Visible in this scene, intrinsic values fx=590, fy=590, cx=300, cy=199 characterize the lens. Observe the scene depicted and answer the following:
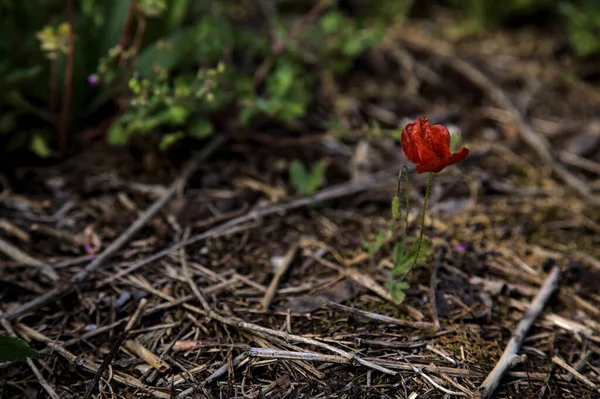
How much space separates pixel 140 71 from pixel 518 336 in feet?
6.08

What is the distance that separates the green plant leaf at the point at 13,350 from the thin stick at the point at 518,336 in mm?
1251

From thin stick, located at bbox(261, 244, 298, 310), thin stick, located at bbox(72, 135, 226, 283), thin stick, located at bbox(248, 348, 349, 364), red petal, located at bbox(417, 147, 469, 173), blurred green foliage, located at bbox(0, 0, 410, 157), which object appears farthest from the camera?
blurred green foliage, located at bbox(0, 0, 410, 157)

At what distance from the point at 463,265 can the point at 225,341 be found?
91 centimetres

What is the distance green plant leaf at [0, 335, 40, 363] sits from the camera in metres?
1.59

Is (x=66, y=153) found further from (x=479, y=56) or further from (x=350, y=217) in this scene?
(x=479, y=56)

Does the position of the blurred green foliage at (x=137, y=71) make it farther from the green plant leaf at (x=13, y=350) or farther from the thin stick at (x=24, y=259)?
the green plant leaf at (x=13, y=350)

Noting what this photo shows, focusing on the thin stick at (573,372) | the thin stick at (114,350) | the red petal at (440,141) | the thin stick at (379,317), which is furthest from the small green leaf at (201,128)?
the thin stick at (573,372)

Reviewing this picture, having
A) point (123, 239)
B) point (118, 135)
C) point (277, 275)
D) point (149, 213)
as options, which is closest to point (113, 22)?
point (118, 135)

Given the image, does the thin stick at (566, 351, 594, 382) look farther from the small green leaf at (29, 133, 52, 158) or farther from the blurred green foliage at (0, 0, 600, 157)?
the small green leaf at (29, 133, 52, 158)

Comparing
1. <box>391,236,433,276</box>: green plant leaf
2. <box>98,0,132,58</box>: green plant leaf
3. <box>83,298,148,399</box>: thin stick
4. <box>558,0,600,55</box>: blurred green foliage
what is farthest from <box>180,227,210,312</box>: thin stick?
<box>558,0,600,55</box>: blurred green foliage

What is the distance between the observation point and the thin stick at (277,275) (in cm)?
194

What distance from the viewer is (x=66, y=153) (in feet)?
8.62

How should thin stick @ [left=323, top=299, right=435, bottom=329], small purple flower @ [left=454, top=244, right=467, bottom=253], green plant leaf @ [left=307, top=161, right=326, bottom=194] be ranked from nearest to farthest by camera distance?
1. thin stick @ [left=323, top=299, right=435, bottom=329]
2. small purple flower @ [left=454, top=244, right=467, bottom=253]
3. green plant leaf @ [left=307, top=161, right=326, bottom=194]

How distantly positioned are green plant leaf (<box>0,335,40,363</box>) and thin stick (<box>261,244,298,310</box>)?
71 centimetres
